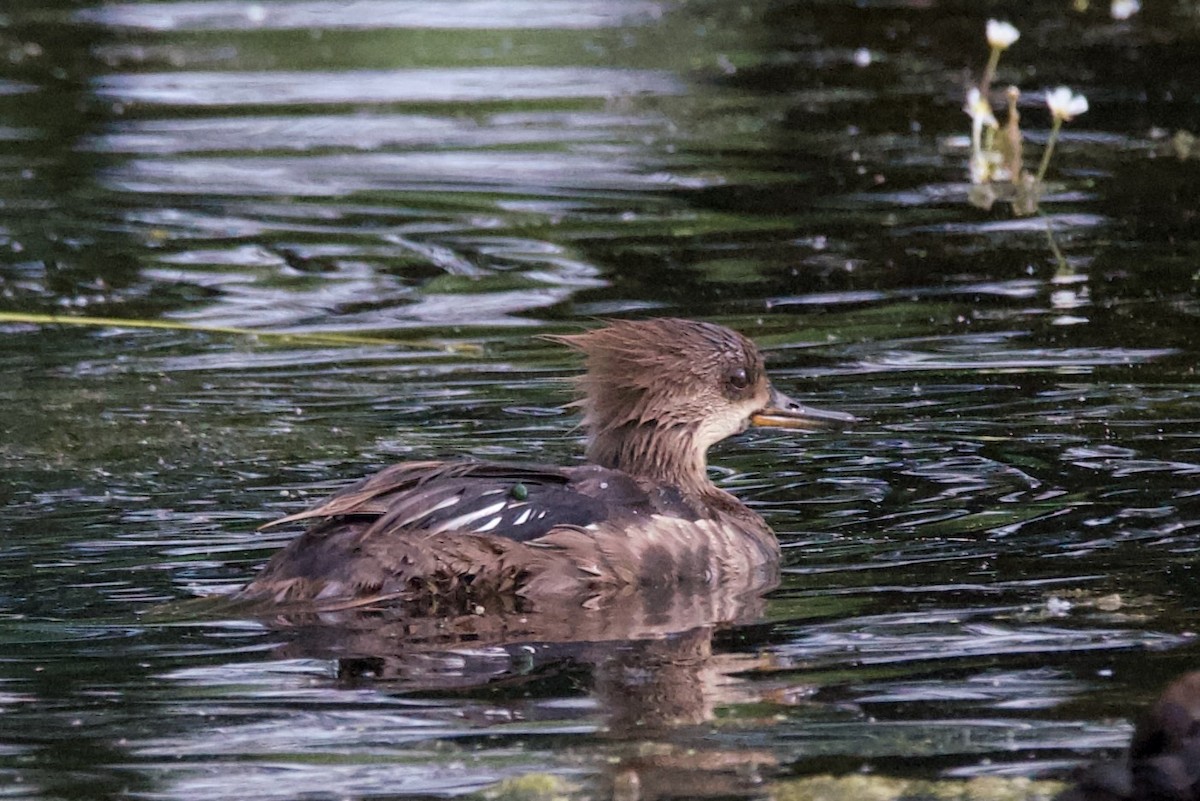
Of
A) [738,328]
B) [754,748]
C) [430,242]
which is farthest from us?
[430,242]

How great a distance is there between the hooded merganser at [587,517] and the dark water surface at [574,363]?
26 cm

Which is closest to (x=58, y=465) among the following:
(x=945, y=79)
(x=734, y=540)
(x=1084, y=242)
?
(x=734, y=540)

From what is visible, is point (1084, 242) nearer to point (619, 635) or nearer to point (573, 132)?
point (573, 132)

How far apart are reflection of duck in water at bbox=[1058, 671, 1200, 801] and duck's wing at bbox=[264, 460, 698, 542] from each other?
2.35m

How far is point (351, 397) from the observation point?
913cm

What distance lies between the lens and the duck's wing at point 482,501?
259 inches

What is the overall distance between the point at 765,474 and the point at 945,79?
7916 millimetres

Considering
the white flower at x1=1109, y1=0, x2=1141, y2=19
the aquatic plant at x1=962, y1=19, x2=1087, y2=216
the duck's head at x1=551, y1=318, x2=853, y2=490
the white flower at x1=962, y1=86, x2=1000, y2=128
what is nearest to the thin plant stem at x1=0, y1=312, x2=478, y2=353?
the duck's head at x1=551, y1=318, x2=853, y2=490

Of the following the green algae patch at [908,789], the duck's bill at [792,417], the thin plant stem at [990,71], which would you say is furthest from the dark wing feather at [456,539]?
the thin plant stem at [990,71]

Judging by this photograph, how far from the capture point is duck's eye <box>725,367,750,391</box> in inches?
302

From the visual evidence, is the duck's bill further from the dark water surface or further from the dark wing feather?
the dark wing feather

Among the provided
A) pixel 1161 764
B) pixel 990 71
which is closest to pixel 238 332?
pixel 990 71

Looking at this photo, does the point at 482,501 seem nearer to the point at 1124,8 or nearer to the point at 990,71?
the point at 990,71

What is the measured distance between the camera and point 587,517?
6828 millimetres
